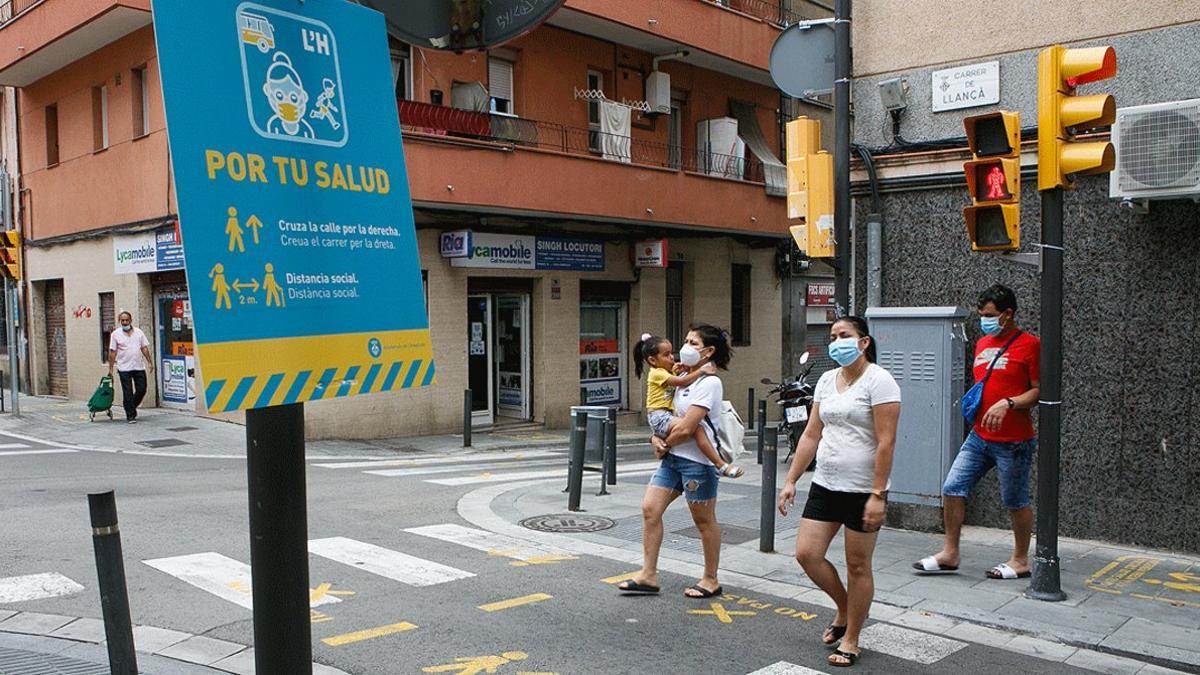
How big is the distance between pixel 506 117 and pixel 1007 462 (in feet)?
42.5

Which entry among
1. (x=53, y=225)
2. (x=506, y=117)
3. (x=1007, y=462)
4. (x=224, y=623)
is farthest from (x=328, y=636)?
(x=53, y=225)

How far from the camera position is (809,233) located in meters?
9.02

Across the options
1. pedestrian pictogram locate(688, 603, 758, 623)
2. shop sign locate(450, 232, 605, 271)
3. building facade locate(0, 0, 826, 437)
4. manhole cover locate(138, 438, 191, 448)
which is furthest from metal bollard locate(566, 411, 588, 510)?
shop sign locate(450, 232, 605, 271)

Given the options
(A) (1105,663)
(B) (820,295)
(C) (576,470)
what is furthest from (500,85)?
(A) (1105,663)

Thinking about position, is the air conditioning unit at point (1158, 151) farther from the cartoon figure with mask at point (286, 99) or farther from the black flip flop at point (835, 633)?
the cartoon figure with mask at point (286, 99)

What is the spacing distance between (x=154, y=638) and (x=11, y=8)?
19.5m

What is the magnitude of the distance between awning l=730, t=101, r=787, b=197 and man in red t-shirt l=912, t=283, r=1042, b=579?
55.3ft

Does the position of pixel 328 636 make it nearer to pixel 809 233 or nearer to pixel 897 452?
pixel 897 452

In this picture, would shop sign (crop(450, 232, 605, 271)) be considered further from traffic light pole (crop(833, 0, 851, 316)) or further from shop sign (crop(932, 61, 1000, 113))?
shop sign (crop(932, 61, 1000, 113))

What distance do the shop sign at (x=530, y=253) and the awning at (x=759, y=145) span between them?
18.0 feet

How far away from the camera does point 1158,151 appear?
7008 millimetres

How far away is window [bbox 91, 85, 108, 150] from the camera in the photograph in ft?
62.8

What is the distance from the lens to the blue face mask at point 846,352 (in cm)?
540

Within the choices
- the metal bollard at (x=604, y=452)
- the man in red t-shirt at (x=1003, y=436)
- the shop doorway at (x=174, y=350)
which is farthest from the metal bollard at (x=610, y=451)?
the shop doorway at (x=174, y=350)
